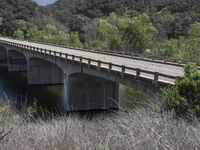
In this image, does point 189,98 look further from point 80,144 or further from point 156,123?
point 80,144

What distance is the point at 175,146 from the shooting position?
7703mm

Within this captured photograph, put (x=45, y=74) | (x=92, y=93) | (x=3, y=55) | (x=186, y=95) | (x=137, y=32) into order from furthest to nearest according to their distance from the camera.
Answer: (x=3, y=55)
(x=137, y=32)
(x=45, y=74)
(x=92, y=93)
(x=186, y=95)

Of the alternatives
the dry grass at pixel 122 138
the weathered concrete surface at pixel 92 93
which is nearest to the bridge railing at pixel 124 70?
the weathered concrete surface at pixel 92 93

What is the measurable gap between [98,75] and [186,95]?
1582 centimetres

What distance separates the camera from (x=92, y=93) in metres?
37.1

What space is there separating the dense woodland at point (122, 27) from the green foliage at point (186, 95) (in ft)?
86.2

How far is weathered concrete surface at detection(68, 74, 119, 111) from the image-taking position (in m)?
37.0

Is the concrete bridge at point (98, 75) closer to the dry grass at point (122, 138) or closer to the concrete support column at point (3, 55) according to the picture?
the dry grass at point (122, 138)

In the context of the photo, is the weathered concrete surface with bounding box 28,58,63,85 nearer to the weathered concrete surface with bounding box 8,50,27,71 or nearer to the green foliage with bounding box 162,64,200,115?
the weathered concrete surface with bounding box 8,50,27,71

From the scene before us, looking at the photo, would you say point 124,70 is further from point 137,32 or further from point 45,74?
point 137,32

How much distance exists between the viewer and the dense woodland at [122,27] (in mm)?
55141

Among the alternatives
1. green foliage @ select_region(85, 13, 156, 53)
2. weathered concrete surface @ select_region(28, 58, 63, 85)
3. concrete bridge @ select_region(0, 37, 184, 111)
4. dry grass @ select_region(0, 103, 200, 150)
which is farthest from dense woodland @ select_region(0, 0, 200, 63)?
dry grass @ select_region(0, 103, 200, 150)

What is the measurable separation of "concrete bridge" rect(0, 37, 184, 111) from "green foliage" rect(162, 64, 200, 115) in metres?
3.55

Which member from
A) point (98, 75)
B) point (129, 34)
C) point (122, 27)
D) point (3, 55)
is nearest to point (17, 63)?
point (3, 55)
